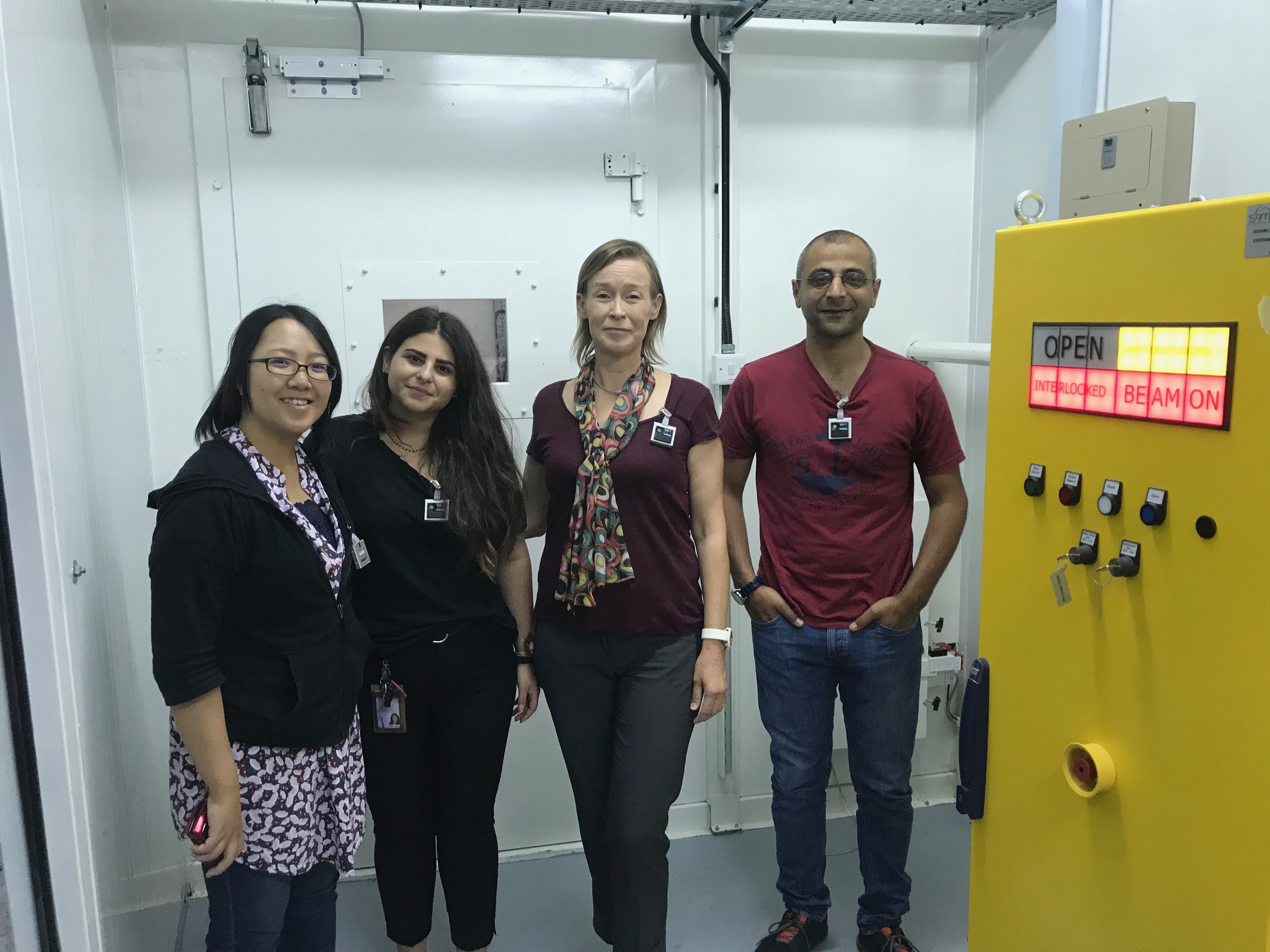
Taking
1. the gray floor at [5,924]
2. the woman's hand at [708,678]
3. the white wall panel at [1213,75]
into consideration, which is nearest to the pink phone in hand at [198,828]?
the gray floor at [5,924]

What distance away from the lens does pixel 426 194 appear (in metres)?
2.39

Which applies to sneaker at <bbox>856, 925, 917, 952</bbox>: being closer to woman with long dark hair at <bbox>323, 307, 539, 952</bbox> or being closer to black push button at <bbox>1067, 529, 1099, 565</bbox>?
woman with long dark hair at <bbox>323, 307, 539, 952</bbox>

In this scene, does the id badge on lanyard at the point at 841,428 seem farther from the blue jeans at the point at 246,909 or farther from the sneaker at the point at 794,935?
the blue jeans at the point at 246,909

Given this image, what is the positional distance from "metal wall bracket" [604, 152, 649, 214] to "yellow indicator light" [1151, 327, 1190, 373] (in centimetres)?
156

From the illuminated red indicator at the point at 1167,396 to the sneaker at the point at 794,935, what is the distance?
1525 millimetres

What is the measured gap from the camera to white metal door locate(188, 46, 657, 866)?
2291 millimetres

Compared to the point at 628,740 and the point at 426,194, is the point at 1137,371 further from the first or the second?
the point at 426,194

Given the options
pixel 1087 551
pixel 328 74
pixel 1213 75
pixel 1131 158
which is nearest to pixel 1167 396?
pixel 1087 551

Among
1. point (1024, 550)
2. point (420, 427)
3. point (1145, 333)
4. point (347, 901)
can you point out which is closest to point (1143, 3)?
point (1145, 333)

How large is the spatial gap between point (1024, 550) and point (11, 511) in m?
1.55

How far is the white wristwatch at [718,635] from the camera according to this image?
185 centimetres

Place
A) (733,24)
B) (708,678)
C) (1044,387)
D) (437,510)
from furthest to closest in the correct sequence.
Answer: (733,24) → (708,678) → (437,510) → (1044,387)

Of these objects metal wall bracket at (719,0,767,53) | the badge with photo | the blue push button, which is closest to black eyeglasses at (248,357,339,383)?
the badge with photo

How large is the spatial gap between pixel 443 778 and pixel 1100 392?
4.74ft
